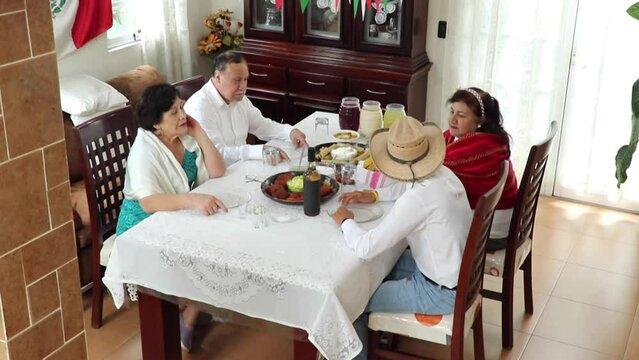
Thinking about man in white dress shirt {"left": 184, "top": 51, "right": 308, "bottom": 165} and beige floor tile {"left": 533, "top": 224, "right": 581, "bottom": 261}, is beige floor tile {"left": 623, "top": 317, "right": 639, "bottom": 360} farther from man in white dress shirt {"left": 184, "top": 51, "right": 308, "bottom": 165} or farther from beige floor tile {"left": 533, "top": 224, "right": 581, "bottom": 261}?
man in white dress shirt {"left": 184, "top": 51, "right": 308, "bottom": 165}

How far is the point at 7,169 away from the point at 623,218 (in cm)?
392

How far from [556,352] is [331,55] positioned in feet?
7.61

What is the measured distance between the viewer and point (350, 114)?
3473 millimetres

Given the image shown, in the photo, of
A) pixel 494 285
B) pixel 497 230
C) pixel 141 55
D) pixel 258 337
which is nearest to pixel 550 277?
pixel 494 285

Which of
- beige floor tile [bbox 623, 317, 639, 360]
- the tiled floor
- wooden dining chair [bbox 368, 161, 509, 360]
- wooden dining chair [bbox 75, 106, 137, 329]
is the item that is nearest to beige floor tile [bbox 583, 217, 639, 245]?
the tiled floor

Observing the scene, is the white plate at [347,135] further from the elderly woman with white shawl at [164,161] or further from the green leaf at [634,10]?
the green leaf at [634,10]

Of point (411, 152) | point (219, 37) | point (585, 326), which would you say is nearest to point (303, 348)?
point (411, 152)

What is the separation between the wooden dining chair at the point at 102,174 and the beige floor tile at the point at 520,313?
170 cm

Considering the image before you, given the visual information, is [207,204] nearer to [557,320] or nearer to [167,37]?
[557,320]

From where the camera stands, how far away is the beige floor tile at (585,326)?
3.13 metres

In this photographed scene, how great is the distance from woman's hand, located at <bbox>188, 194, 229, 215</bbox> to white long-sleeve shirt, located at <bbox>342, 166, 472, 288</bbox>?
0.47m

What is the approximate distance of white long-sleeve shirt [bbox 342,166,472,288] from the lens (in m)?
2.28

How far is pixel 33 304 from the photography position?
1.21 meters

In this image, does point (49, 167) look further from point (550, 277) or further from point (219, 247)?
point (550, 277)
